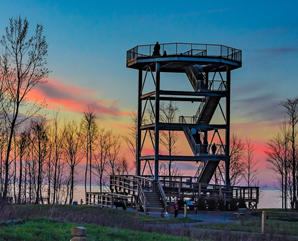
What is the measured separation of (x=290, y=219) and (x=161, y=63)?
19.7m

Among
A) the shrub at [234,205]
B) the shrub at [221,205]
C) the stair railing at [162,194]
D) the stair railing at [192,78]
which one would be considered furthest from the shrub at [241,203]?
the stair railing at [192,78]

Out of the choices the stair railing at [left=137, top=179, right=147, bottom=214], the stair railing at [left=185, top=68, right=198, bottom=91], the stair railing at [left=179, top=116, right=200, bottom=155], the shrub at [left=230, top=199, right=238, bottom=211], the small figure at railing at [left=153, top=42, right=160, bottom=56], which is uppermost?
the small figure at railing at [left=153, top=42, right=160, bottom=56]

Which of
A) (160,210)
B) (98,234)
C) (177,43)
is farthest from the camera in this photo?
(177,43)

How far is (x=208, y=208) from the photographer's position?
162 ft

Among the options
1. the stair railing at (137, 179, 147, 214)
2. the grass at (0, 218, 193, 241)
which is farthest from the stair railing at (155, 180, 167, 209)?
the grass at (0, 218, 193, 241)

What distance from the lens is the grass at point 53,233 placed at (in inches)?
766

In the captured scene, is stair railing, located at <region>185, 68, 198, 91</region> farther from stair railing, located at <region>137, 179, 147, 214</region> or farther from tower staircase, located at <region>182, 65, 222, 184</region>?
stair railing, located at <region>137, 179, 147, 214</region>

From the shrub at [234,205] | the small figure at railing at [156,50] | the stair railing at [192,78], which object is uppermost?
the small figure at railing at [156,50]

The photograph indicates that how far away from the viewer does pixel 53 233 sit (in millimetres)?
20500

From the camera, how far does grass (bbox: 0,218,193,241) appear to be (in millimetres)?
19452

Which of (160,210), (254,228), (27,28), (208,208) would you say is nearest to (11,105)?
(27,28)

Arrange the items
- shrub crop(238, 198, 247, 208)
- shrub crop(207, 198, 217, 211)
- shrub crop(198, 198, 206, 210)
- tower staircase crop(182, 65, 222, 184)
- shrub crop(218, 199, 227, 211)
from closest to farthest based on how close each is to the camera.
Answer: shrub crop(198, 198, 206, 210) → shrub crop(207, 198, 217, 211) → shrub crop(218, 199, 227, 211) → shrub crop(238, 198, 247, 208) → tower staircase crop(182, 65, 222, 184)

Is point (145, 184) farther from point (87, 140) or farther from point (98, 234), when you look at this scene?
point (98, 234)

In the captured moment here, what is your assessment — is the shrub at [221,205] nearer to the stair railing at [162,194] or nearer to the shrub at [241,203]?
the shrub at [241,203]
